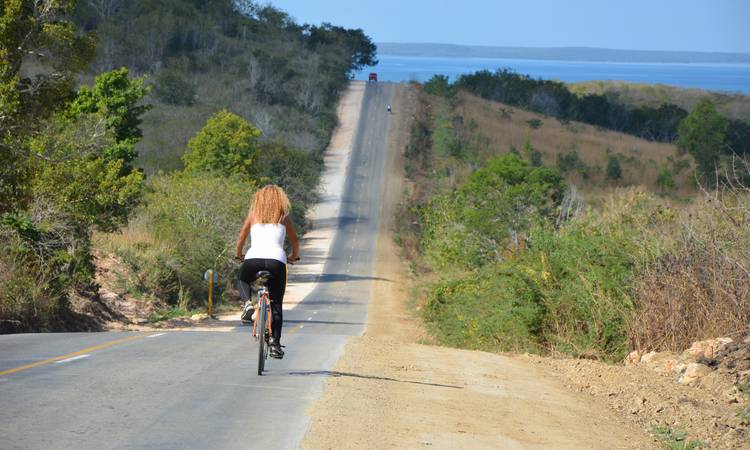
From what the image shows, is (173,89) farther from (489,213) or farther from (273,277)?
(273,277)

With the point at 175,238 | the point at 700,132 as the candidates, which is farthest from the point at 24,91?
the point at 700,132

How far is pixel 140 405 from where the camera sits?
1017 cm

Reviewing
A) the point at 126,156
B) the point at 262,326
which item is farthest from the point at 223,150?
the point at 262,326

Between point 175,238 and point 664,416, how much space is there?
39845mm

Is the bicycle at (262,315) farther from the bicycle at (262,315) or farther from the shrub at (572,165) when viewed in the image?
the shrub at (572,165)

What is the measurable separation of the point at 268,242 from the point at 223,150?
6262 cm

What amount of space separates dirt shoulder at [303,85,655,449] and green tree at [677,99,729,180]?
84.3 metres

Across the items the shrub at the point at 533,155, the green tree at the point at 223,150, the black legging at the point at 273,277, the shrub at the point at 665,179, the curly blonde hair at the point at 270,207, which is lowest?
the shrub at the point at 665,179

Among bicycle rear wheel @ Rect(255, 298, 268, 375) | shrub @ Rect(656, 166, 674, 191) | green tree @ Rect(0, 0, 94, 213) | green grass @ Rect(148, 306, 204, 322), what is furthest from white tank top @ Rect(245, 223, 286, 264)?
shrub @ Rect(656, 166, 674, 191)

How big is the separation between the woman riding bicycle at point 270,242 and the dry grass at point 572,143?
7916cm

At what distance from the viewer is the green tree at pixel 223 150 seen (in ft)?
240

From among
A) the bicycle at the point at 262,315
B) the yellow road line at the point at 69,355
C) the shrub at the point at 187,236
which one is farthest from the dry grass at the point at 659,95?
the bicycle at the point at 262,315

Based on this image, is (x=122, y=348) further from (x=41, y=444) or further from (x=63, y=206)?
(x=63, y=206)

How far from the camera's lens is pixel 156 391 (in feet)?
36.4
